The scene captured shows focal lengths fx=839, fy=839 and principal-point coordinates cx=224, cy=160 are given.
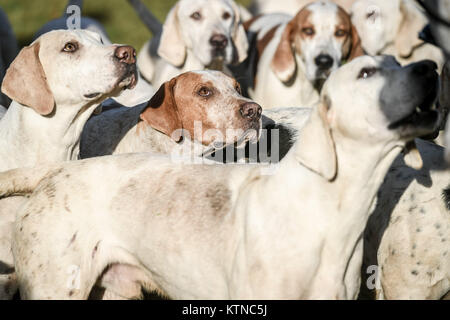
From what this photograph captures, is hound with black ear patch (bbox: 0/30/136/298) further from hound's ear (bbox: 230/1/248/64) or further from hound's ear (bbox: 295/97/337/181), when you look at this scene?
hound's ear (bbox: 230/1/248/64)

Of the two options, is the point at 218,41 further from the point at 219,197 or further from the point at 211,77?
the point at 219,197

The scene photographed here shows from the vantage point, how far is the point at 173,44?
7211mm

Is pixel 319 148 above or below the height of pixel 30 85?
above

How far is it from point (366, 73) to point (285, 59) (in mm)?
3802

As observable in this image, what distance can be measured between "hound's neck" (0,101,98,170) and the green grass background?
18.4ft

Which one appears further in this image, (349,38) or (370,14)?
(370,14)

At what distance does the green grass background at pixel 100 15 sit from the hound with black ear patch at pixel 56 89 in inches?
221

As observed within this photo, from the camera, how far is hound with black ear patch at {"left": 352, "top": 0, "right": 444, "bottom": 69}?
702 cm

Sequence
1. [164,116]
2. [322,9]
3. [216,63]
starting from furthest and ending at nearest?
[216,63] < [322,9] < [164,116]

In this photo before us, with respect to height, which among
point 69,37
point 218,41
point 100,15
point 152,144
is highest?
point 69,37

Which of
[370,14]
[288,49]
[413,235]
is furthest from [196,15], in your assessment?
[413,235]

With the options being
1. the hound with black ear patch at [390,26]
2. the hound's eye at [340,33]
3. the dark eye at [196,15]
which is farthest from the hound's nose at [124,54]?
the hound with black ear patch at [390,26]

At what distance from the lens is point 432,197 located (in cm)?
408

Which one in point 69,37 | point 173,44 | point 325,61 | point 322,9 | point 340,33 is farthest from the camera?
point 173,44
